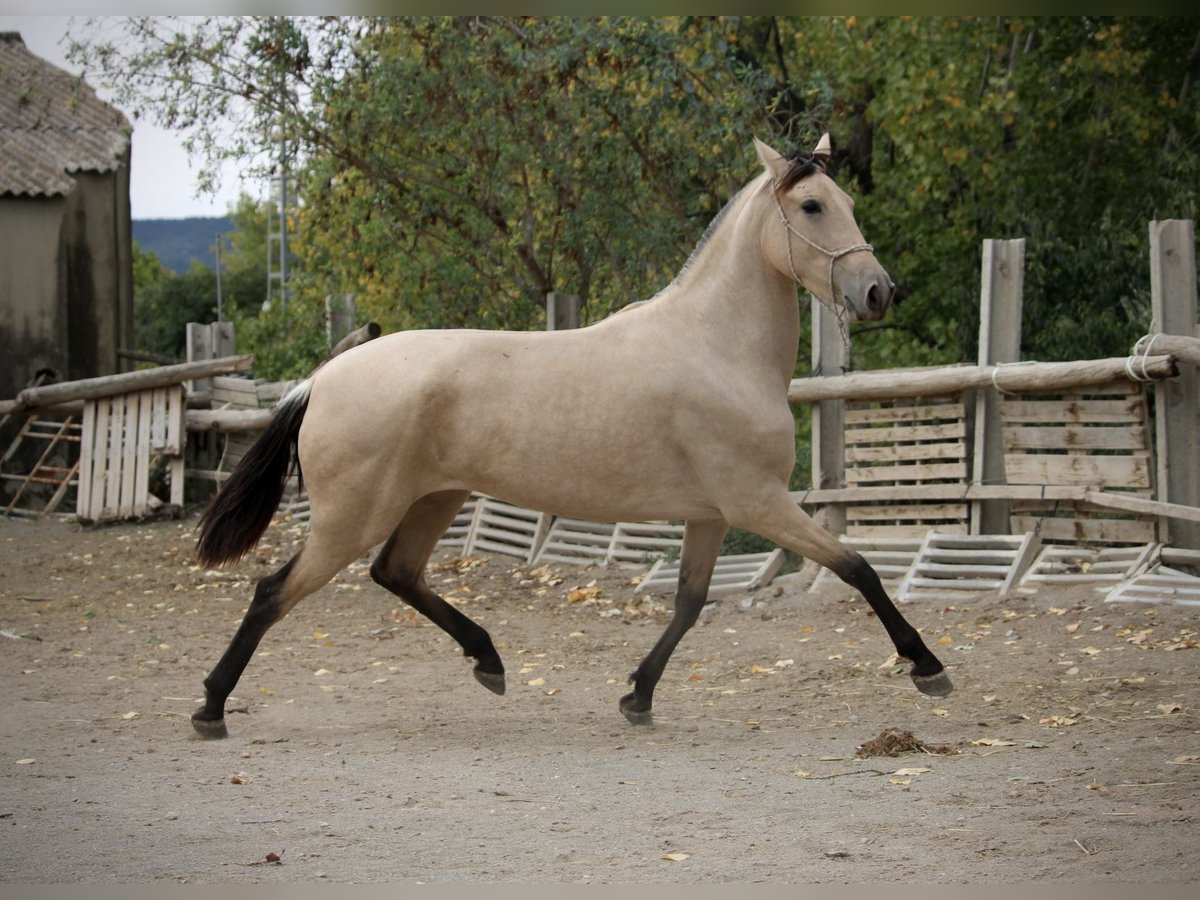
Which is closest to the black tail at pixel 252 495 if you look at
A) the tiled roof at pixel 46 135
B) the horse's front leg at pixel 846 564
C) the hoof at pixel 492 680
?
the hoof at pixel 492 680

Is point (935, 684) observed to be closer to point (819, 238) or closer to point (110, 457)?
point (819, 238)

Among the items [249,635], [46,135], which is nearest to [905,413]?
[249,635]

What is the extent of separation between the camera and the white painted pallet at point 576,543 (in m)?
9.98

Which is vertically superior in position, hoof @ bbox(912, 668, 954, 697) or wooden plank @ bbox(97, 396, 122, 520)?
wooden plank @ bbox(97, 396, 122, 520)

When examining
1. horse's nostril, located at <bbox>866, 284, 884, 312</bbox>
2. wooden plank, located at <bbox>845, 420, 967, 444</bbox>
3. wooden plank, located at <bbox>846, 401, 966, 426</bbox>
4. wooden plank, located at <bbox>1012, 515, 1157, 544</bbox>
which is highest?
horse's nostril, located at <bbox>866, 284, 884, 312</bbox>

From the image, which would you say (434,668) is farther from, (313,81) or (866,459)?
(313,81)

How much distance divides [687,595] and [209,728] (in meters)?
1.97

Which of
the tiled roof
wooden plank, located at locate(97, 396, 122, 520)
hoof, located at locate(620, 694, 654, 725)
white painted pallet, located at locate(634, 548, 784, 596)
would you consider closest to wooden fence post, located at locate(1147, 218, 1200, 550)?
white painted pallet, located at locate(634, 548, 784, 596)

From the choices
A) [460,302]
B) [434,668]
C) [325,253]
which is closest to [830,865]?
[434,668]

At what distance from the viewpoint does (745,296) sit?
5359 millimetres

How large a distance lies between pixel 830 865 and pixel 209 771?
91.2 inches

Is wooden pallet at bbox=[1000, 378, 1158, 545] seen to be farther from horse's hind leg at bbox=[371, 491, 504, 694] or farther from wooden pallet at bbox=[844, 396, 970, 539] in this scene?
horse's hind leg at bbox=[371, 491, 504, 694]

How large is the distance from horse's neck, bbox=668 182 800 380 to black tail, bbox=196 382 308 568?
167 centimetres

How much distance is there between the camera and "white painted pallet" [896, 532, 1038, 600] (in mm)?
7910
